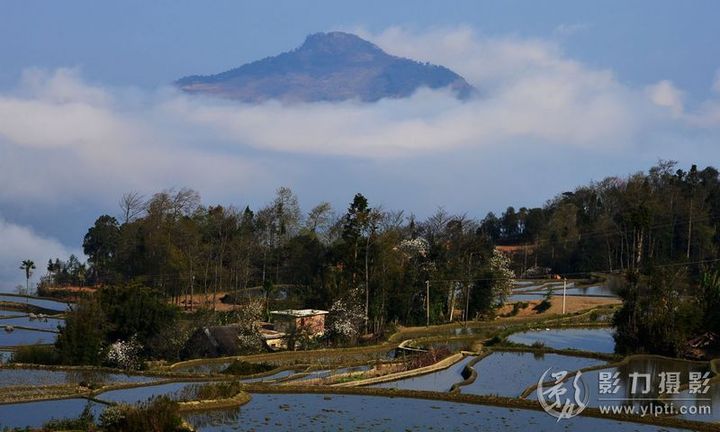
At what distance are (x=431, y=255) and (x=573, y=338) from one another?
56.8 ft

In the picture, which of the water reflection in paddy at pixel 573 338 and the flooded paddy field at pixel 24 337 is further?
the flooded paddy field at pixel 24 337

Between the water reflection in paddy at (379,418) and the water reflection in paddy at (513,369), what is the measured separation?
3963 millimetres

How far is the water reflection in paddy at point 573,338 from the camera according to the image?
44.8 metres

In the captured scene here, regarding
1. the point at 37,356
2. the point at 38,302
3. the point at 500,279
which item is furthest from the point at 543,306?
the point at 38,302

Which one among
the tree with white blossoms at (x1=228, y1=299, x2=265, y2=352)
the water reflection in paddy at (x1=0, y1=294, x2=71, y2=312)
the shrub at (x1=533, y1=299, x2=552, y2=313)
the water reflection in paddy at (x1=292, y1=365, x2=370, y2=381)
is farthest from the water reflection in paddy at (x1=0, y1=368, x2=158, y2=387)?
the water reflection in paddy at (x1=0, y1=294, x2=71, y2=312)

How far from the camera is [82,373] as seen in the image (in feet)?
115

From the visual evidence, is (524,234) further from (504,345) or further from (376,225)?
(504,345)

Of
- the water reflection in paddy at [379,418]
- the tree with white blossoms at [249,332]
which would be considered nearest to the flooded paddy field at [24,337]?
the tree with white blossoms at [249,332]

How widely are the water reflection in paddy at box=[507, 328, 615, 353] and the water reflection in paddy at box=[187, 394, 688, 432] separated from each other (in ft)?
63.5

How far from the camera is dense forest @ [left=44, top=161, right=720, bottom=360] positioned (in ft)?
157

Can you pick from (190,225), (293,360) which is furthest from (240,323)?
(190,225)

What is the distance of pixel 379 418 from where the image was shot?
24.7 meters

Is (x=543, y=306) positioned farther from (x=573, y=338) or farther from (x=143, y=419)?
(x=143, y=419)

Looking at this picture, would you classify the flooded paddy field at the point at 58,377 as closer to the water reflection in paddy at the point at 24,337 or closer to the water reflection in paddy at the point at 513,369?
the water reflection in paddy at the point at 513,369
